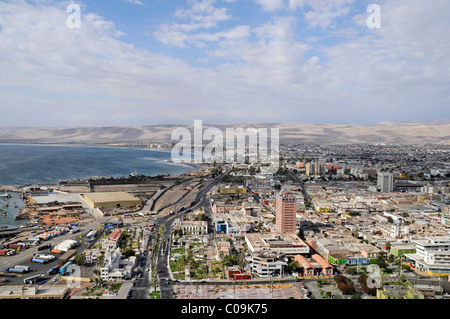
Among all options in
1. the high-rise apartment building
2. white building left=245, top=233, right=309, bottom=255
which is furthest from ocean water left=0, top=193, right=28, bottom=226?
the high-rise apartment building

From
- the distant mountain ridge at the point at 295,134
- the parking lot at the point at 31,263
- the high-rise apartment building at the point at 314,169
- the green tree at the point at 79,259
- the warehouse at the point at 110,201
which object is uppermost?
the distant mountain ridge at the point at 295,134

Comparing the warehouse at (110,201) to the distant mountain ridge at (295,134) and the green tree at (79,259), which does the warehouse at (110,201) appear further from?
the distant mountain ridge at (295,134)

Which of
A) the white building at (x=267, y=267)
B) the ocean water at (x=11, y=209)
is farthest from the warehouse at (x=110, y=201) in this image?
the white building at (x=267, y=267)

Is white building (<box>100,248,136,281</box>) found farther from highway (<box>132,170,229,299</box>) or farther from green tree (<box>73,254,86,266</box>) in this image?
green tree (<box>73,254,86,266</box>)

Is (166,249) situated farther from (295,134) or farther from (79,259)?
(295,134)

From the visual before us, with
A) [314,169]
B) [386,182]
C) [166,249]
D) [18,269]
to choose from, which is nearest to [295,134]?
[314,169]

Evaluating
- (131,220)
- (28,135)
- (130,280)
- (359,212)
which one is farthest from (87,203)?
(28,135)

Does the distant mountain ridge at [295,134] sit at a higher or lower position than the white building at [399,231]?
higher
